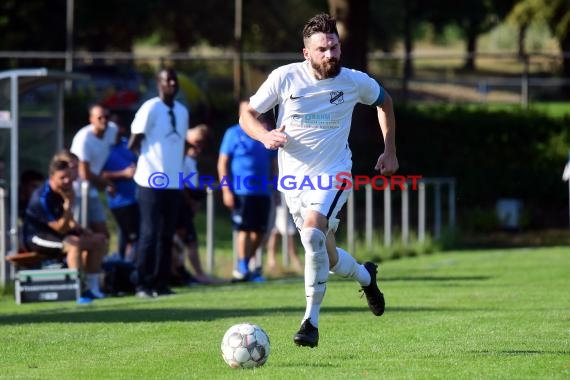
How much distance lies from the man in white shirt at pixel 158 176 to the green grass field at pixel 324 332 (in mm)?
424

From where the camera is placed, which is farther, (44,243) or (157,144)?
(157,144)

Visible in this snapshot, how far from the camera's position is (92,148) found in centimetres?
1505

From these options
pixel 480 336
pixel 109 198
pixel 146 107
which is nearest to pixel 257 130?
pixel 480 336

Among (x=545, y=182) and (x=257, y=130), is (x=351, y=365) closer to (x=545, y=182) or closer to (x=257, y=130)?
(x=257, y=130)

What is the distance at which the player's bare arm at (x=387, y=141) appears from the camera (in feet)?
29.7

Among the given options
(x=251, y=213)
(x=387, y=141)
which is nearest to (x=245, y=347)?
(x=387, y=141)

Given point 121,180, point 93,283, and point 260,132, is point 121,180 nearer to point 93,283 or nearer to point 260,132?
point 93,283

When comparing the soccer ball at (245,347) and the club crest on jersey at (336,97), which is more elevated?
the club crest on jersey at (336,97)

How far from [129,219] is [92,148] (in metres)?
0.95

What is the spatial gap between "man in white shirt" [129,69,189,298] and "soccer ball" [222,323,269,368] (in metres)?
5.92

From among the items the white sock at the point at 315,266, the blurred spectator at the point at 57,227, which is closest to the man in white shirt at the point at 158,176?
the blurred spectator at the point at 57,227

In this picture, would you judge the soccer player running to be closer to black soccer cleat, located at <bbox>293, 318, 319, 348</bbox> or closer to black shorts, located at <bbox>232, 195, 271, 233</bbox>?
black soccer cleat, located at <bbox>293, 318, 319, 348</bbox>

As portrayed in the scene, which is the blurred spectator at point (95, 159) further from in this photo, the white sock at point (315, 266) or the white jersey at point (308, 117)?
the white sock at point (315, 266)

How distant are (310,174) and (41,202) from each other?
5.29 metres
